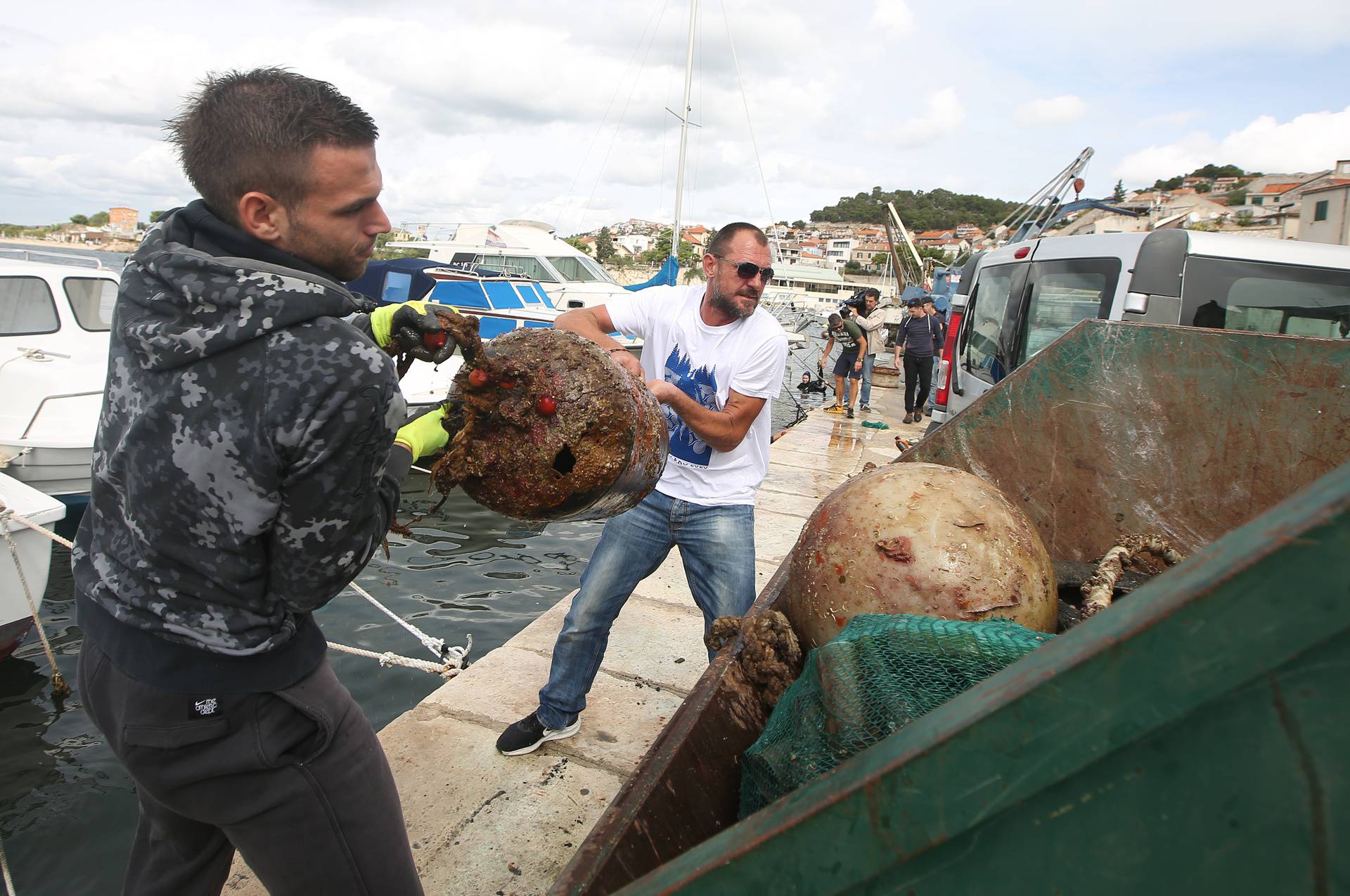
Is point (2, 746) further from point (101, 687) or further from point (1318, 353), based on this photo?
point (1318, 353)

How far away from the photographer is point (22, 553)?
4777mm

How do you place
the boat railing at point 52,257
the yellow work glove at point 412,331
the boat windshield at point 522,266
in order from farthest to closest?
the boat windshield at point 522,266
the boat railing at point 52,257
the yellow work glove at point 412,331

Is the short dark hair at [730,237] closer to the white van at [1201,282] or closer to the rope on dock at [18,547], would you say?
the white van at [1201,282]

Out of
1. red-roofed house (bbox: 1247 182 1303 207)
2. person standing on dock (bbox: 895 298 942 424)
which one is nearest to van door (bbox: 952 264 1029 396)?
person standing on dock (bbox: 895 298 942 424)

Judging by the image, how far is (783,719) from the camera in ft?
6.38

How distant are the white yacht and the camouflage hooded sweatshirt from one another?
53.3 ft

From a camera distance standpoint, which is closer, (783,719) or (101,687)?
(101,687)

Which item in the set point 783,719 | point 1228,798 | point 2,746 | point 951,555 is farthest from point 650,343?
point 2,746

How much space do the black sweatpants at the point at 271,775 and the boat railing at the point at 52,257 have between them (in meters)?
8.84

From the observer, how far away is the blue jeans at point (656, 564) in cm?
318

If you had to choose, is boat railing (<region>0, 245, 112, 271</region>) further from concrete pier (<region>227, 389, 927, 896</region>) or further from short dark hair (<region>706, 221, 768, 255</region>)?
short dark hair (<region>706, 221, 768, 255</region>)

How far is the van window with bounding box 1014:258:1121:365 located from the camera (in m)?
5.71

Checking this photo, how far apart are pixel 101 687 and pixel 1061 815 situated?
1680 millimetres

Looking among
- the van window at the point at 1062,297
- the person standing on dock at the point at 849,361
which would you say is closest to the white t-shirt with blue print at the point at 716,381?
the van window at the point at 1062,297
